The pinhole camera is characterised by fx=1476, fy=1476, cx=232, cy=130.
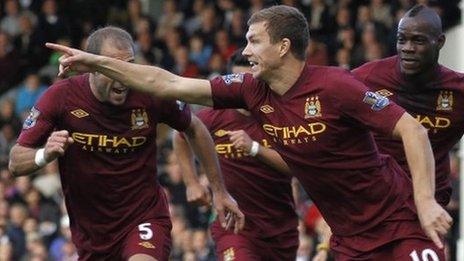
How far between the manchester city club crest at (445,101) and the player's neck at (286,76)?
1365 millimetres

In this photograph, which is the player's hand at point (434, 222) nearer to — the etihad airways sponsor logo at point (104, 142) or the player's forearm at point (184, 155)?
the etihad airways sponsor logo at point (104, 142)

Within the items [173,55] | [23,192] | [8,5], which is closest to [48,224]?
[23,192]

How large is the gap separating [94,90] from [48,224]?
8.36m

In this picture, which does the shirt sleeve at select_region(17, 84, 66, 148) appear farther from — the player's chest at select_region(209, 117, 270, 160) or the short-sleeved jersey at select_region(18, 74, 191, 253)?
the player's chest at select_region(209, 117, 270, 160)

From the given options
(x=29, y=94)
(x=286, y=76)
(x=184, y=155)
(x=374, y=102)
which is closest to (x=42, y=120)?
(x=184, y=155)

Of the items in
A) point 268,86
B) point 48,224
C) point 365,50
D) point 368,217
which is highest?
point 268,86

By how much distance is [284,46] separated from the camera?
8766 millimetres

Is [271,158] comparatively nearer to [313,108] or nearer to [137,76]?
[313,108]

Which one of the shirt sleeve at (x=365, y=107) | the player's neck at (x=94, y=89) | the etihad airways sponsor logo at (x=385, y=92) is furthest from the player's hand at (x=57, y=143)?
the etihad airways sponsor logo at (x=385, y=92)

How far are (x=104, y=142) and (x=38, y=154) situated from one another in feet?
1.51

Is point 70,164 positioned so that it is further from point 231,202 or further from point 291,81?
point 291,81

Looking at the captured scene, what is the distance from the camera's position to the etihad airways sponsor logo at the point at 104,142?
31.8 ft

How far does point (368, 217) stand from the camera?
8773mm

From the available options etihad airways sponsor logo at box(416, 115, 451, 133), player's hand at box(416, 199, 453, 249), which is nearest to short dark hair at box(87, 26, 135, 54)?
etihad airways sponsor logo at box(416, 115, 451, 133)
